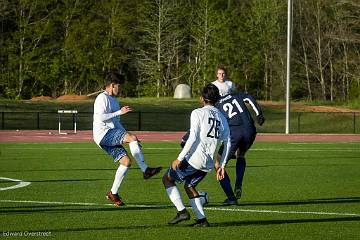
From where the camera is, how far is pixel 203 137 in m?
11.3

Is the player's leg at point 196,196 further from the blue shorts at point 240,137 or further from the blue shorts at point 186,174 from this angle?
the blue shorts at point 240,137

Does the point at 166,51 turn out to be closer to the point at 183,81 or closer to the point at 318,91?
the point at 183,81

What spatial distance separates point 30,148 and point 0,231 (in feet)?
63.3

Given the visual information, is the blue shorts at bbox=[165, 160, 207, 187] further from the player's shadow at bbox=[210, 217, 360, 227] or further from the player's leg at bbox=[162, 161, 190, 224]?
the player's shadow at bbox=[210, 217, 360, 227]

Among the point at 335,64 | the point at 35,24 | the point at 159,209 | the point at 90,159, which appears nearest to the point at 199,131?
the point at 159,209

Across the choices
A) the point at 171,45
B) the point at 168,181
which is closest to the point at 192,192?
the point at 168,181

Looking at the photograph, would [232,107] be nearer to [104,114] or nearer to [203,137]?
[104,114]

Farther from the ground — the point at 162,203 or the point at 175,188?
the point at 175,188

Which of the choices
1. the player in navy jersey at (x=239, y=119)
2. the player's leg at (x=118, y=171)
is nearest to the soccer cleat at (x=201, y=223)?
the player's leg at (x=118, y=171)

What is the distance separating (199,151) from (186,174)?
1.13ft

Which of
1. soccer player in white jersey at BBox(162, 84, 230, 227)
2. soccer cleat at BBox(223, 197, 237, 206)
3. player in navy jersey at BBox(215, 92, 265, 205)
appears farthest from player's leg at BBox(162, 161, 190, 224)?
player in navy jersey at BBox(215, 92, 265, 205)

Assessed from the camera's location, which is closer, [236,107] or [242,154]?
[236,107]

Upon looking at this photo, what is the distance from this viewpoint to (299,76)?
74375 millimetres

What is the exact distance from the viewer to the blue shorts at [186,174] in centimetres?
1149
